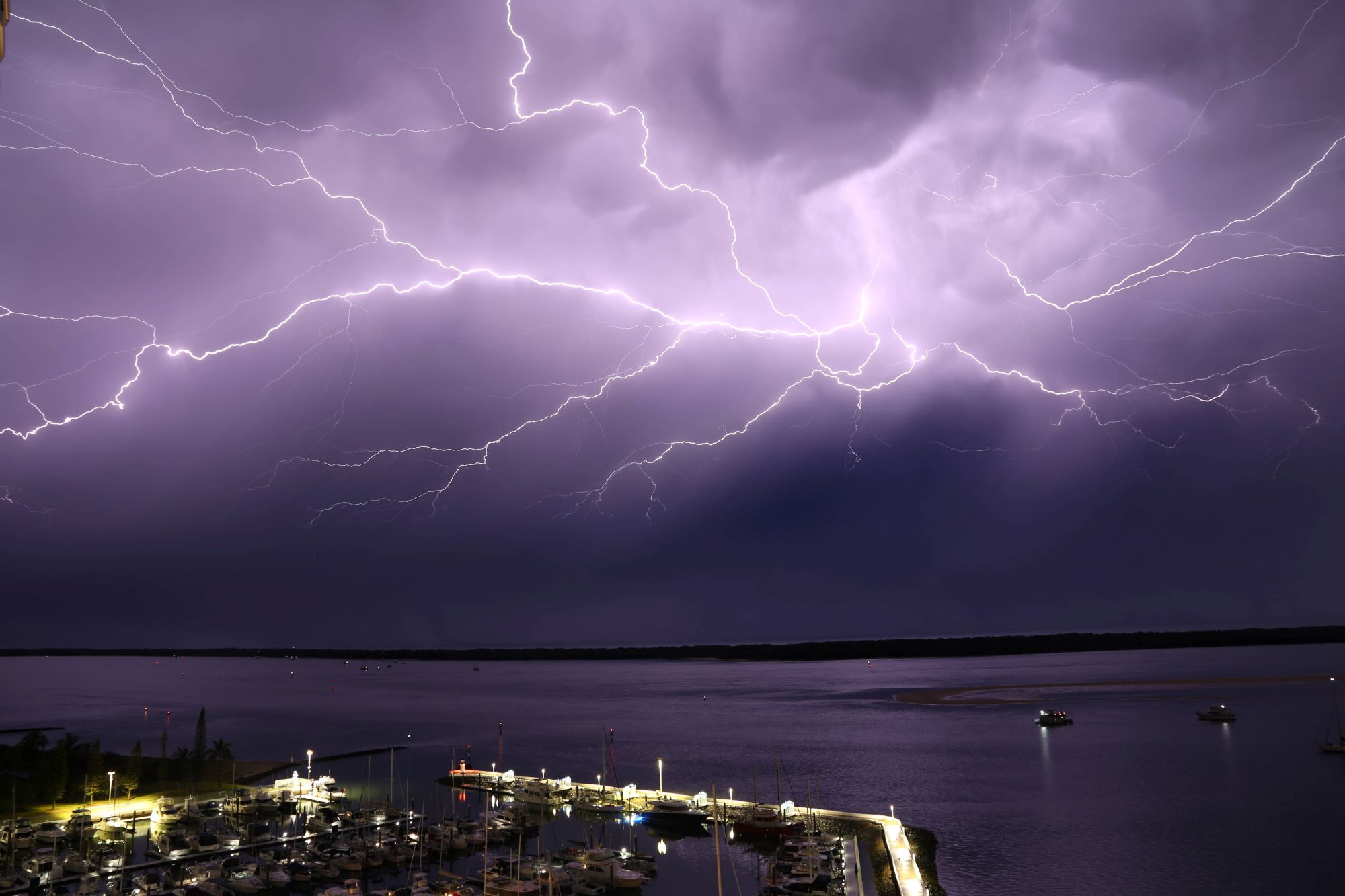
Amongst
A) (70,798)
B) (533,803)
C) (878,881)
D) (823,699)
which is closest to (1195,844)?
(878,881)

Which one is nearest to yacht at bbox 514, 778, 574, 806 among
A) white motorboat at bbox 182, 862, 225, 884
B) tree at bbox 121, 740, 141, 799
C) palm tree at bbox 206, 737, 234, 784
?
white motorboat at bbox 182, 862, 225, 884

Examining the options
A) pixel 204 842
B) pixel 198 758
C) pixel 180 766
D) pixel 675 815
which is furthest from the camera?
pixel 180 766

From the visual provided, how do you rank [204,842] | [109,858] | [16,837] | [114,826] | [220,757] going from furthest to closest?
[220,757], [114,826], [204,842], [16,837], [109,858]

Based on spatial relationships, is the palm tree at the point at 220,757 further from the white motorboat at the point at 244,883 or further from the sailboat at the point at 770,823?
the sailboat at the point at 770,823

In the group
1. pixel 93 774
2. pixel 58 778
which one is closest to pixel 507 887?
pixel 58 778

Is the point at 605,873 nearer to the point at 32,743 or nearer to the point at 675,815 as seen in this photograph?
the point at 675,815

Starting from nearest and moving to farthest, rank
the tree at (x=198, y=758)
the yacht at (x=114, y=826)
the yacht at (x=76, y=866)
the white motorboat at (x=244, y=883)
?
the white motorboat at (x=244, y=883), the yacht at (x=76, y=866), the yacht at (x=114, y=826), the tree at (x=198, y=758)

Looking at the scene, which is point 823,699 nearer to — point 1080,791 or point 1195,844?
point 1080,791

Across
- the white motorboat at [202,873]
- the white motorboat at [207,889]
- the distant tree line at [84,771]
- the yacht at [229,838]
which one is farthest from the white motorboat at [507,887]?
the distant tree line at [84,771]
